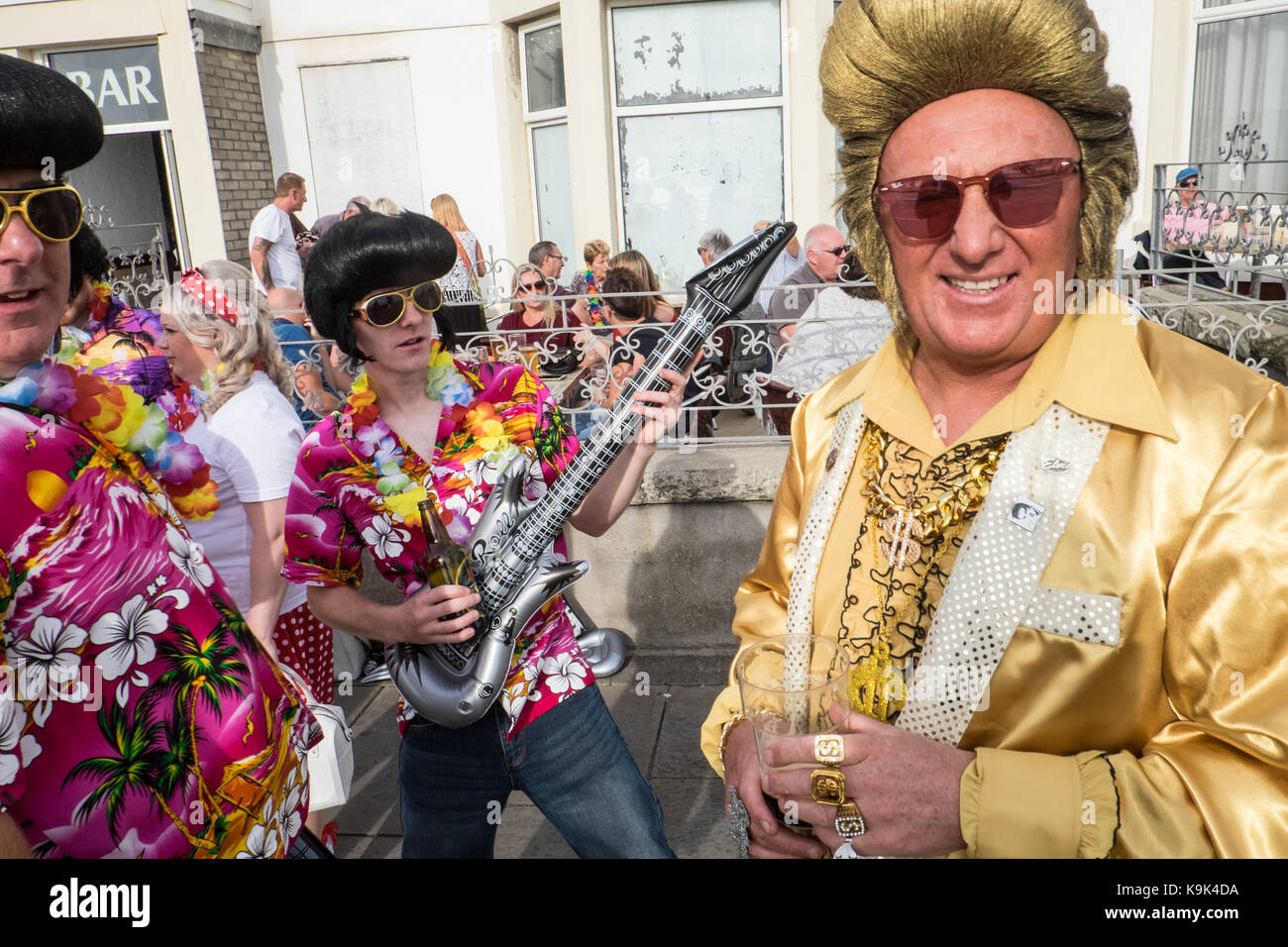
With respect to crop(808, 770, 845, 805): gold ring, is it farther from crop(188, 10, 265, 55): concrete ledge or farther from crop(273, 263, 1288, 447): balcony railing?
crop(188, 10, 265, 55): concrete ledge

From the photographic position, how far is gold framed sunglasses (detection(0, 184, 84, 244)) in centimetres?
134

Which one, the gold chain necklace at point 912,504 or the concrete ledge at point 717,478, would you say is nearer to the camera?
the gold chain necklace at point 912,504

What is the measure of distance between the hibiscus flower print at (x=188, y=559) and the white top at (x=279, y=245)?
7718 mm

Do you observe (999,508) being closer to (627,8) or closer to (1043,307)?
(1043,307)

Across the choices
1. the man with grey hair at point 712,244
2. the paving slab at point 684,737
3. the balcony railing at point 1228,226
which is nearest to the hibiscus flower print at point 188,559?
the paving slab at point 684,737

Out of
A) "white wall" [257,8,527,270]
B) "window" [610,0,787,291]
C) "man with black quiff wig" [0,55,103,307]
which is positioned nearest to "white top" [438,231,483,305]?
"window" [610,0,787,291]

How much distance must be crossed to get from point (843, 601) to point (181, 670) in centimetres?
107

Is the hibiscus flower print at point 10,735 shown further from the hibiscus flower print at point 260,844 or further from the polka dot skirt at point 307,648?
the polka dot skirt at point 307,648

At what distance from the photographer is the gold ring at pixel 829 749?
4.18 feet

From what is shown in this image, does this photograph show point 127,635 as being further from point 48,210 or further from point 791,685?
point 791,685

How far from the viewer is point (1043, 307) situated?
1414mm

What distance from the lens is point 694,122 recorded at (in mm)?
9281

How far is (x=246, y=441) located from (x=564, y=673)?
1387 millimetres
